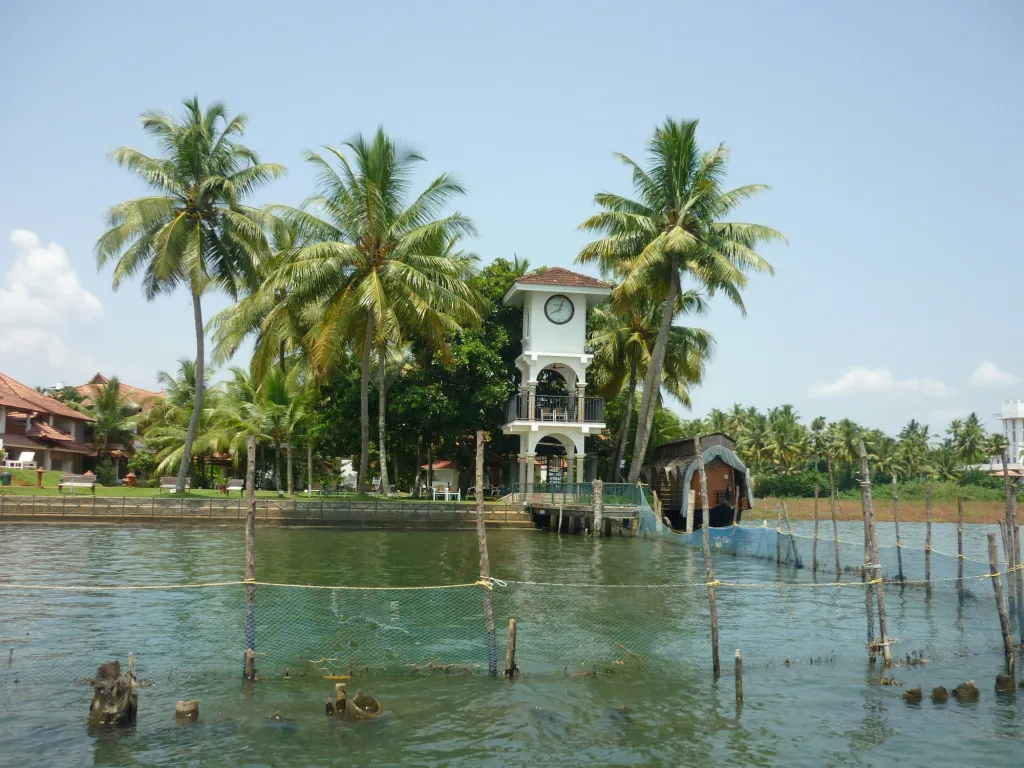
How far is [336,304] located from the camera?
113 feet

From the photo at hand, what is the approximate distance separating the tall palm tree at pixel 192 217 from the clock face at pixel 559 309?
482 inches

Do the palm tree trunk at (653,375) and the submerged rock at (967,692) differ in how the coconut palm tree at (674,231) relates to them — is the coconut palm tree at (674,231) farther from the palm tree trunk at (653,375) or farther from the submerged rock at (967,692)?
the submerged rock at (967,692)

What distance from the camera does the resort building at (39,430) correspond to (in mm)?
46312

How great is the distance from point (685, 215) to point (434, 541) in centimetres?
1694

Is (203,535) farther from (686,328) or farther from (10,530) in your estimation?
(686,328)

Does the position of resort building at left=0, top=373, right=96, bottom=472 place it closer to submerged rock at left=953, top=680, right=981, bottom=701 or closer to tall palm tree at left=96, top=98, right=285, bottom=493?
tall palm tree at left=96, top=98, right=285, bottom=493

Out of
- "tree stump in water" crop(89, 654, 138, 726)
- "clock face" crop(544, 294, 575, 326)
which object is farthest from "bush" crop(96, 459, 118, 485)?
"tree stump in water" crop(89, 654, 138, 726)

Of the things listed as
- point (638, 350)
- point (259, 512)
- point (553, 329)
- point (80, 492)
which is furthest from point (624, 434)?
point (80, 492)

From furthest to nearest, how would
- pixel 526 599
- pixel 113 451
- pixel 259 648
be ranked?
pixel 113 451
pixel 526 599
pixel 259 648

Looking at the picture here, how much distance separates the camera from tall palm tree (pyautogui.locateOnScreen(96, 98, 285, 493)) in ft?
112

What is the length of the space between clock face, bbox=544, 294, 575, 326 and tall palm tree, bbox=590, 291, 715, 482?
2.82 m

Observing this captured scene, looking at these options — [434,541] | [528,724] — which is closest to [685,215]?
[434,541]

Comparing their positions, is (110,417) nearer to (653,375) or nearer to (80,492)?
(80,492)

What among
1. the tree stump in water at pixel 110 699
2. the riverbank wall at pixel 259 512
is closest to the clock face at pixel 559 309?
the riverbank wall at pixel 259 512
